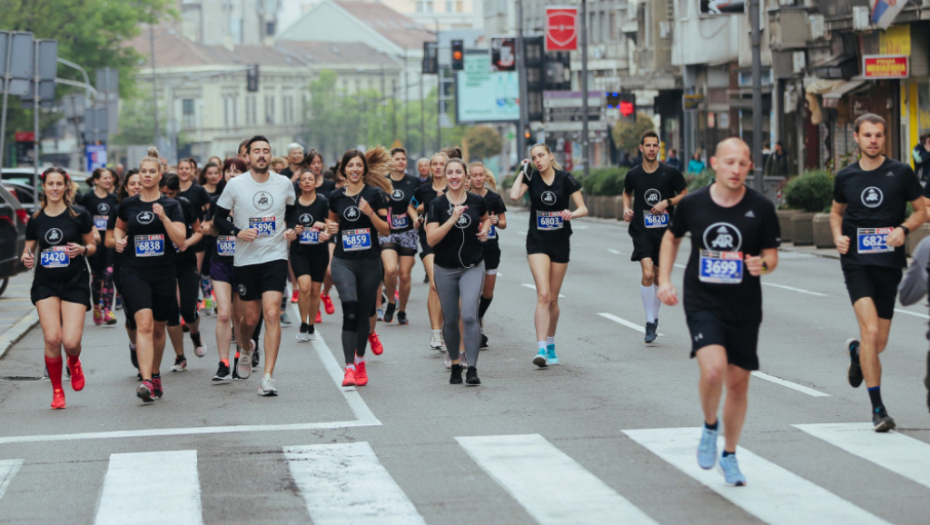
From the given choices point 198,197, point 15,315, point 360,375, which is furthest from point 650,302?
point 15,315

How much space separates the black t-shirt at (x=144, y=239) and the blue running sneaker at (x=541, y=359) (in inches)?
123

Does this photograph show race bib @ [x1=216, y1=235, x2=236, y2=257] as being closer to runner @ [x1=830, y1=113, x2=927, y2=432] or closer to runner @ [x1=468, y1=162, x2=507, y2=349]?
runner @ [x1=468, y1=162, x2=507, y2=349]

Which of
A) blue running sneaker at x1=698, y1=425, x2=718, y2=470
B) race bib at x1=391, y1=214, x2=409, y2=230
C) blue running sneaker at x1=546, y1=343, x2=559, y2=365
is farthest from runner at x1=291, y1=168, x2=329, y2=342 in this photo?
blue running sneaker at x1=698, y1=425, x2=718, y2=470

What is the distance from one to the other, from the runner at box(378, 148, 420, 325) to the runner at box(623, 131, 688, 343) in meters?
2.63

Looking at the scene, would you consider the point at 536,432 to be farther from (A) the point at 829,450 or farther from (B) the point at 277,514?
(B) the point at 277,514

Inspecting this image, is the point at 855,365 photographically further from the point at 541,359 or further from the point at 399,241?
the point at 399,241

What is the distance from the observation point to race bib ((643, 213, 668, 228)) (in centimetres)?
1380

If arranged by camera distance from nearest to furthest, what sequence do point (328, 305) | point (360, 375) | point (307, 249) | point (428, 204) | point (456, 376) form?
1. point (456, 376)
2. point (360, 375)
3. point (428, 204)
4. point (307, 249)
5. point (328, 305)

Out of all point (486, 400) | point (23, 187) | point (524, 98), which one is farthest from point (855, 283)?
point (524, 98)

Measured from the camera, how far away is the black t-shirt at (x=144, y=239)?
11.5 m

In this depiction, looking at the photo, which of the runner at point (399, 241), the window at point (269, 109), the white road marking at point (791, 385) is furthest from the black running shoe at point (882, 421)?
the window at point (269, 109)

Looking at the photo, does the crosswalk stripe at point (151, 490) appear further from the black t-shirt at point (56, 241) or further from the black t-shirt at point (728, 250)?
the black t-shirt at point (728, 250)

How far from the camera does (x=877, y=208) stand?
9.60 meters

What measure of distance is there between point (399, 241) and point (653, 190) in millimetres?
3390
